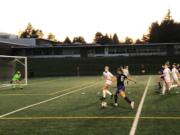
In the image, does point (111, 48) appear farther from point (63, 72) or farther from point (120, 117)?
point (120, 117)

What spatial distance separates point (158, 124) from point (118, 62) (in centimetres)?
6998

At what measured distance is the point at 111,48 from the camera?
100875mm

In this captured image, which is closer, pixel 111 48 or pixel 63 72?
pixel 63 72

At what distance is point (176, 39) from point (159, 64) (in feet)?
183

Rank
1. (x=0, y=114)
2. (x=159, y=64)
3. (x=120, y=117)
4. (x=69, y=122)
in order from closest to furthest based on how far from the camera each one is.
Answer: (x=69, y=122) → (x=120, y=117) → (x=0, y=114) → (x=159, y=64)

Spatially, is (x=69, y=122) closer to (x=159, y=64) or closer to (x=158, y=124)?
(x=158, y=124)

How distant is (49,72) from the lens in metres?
82.1

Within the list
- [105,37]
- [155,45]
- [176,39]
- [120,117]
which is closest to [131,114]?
[120,117]

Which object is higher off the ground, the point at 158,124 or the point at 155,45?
the point at 155,45

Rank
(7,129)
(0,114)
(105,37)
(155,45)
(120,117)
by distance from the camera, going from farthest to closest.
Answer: (105,37) → (155,45) → (0,114) → (120,117) → (7,129)

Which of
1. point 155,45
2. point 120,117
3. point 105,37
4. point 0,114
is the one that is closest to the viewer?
point 120,117

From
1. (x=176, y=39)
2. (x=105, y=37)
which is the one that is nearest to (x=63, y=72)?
(x=176, y=39)

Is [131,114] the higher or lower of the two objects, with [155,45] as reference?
lower

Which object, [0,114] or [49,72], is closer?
[0,114]
